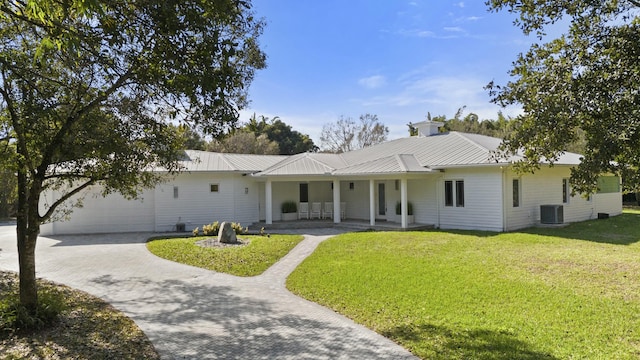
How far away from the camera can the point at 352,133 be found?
44500 millimetres

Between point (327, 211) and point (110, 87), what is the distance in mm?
16859

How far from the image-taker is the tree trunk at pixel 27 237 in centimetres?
640

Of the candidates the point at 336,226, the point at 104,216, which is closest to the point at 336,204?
the point at 336,226

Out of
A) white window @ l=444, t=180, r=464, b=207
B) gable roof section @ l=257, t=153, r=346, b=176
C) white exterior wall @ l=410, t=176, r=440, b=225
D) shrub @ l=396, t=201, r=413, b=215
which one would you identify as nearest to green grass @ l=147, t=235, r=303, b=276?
gable roof section @ l=257, t=153, r=346, b=176

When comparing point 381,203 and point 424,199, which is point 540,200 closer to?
point 424,199

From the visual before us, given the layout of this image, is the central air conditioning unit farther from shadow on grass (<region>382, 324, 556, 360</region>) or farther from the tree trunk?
the tree trunk

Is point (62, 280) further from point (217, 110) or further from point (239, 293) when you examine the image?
point (217, 110)

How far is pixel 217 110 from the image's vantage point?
18.1 ft

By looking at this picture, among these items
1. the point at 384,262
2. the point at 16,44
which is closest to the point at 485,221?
the point at 384,262

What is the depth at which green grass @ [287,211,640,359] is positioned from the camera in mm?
5738

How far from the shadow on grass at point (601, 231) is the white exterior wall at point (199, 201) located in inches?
529

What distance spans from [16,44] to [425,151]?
18032mm

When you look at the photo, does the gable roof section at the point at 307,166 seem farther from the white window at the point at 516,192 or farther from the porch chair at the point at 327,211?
the white window at the point at 516,192

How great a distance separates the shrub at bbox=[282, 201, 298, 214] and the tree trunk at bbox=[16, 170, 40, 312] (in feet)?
52.6
